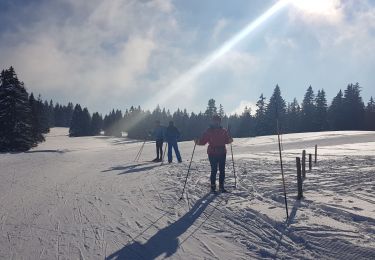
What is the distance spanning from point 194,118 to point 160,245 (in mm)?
94619

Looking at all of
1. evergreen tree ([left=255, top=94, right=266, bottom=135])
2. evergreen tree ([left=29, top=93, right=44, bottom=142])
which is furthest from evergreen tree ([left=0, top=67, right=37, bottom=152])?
evergreen tree ([left=255, top=94, right=266, bottom=135])

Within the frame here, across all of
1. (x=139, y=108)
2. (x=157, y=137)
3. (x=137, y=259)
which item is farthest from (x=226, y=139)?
(x=139, y=108)

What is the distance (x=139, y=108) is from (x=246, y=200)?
12354cm

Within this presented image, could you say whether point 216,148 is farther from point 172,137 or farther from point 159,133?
point 159,133

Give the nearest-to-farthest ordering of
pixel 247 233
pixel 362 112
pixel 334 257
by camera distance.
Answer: pixel 334 257 → pixel 247 233 → pixel 362 112

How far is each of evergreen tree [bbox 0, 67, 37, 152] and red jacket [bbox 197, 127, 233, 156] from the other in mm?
31261

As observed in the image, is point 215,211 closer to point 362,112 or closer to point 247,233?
point 247,233

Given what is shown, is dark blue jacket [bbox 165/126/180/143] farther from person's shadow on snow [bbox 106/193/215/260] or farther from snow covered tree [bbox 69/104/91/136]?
snow covered tree [bbox 69/104/91/136]

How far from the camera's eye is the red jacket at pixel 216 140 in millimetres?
10328

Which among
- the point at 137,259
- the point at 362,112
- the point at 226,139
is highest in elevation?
the point at 362,112

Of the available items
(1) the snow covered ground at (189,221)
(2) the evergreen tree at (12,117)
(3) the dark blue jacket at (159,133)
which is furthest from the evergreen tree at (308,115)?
(1) the snow covered ground at (189,221)

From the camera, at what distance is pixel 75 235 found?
641 cm

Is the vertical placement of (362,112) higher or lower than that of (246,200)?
higher

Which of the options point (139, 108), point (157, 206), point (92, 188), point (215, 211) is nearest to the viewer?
point (215, 211)
